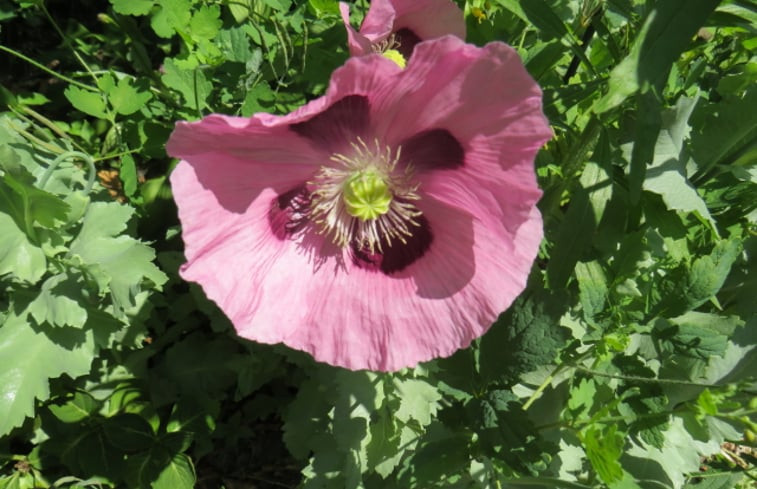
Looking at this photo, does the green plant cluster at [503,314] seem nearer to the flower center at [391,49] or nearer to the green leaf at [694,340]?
the green leaf at [694,340]

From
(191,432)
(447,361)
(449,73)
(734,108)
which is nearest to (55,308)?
(191,432)

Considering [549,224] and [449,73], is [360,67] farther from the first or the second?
[549,224]

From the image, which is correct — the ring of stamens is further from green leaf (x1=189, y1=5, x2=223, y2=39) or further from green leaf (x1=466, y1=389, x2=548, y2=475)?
green leaf (x1=189, y1=5, x2=223, y2=39)

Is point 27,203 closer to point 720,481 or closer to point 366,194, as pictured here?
point 366,194

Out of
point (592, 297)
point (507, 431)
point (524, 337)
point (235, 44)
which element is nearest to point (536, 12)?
point (592, 297)

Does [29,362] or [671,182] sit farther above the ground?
[671,182]
